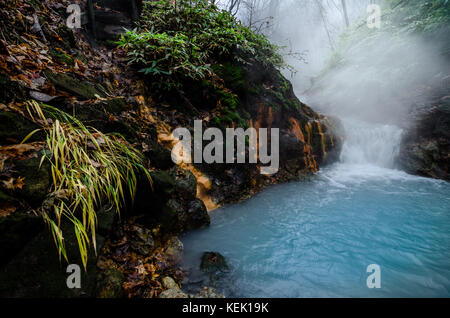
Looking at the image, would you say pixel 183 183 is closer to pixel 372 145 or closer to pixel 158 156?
pixel 158 156

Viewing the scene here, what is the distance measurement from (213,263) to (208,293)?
16.1 inches

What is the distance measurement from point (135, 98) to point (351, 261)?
4.29 metres

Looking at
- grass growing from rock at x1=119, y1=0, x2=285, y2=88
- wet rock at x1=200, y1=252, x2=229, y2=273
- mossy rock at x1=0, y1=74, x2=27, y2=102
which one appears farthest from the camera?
grass growing from rock at x1=119, y1=0, x2=285, y2=88

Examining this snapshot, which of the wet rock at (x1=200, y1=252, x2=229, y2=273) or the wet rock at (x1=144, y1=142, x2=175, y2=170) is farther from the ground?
the wet rock at (x1=144, y1=142, x2=175, y2=170)

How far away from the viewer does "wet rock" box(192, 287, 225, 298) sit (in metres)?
1.83

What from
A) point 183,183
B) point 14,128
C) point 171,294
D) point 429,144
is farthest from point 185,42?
point 429,144

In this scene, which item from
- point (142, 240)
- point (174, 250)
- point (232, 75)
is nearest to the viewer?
point (142, 240)

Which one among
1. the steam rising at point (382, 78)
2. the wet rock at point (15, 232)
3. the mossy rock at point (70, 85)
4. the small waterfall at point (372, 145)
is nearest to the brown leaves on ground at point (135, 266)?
the wet rock at point (15, 232)

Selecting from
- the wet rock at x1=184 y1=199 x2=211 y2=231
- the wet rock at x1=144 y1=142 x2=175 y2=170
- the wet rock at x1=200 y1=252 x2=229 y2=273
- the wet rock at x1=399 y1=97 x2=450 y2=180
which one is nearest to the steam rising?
the wet rock at x1=399 y1=97 x2=450 y2=180

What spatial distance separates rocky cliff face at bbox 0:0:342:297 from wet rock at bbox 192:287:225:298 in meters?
0.32

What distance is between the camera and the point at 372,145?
762cm

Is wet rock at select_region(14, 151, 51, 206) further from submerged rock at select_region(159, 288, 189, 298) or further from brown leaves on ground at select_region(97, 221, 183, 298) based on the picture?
submerged rock at select_region(159, 288, 189, 298)

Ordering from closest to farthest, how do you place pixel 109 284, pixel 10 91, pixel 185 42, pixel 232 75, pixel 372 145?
pixel 109 284 < pixel 10 91 < pixel 185 42 < pixel 232 75 < pixel 372 145
